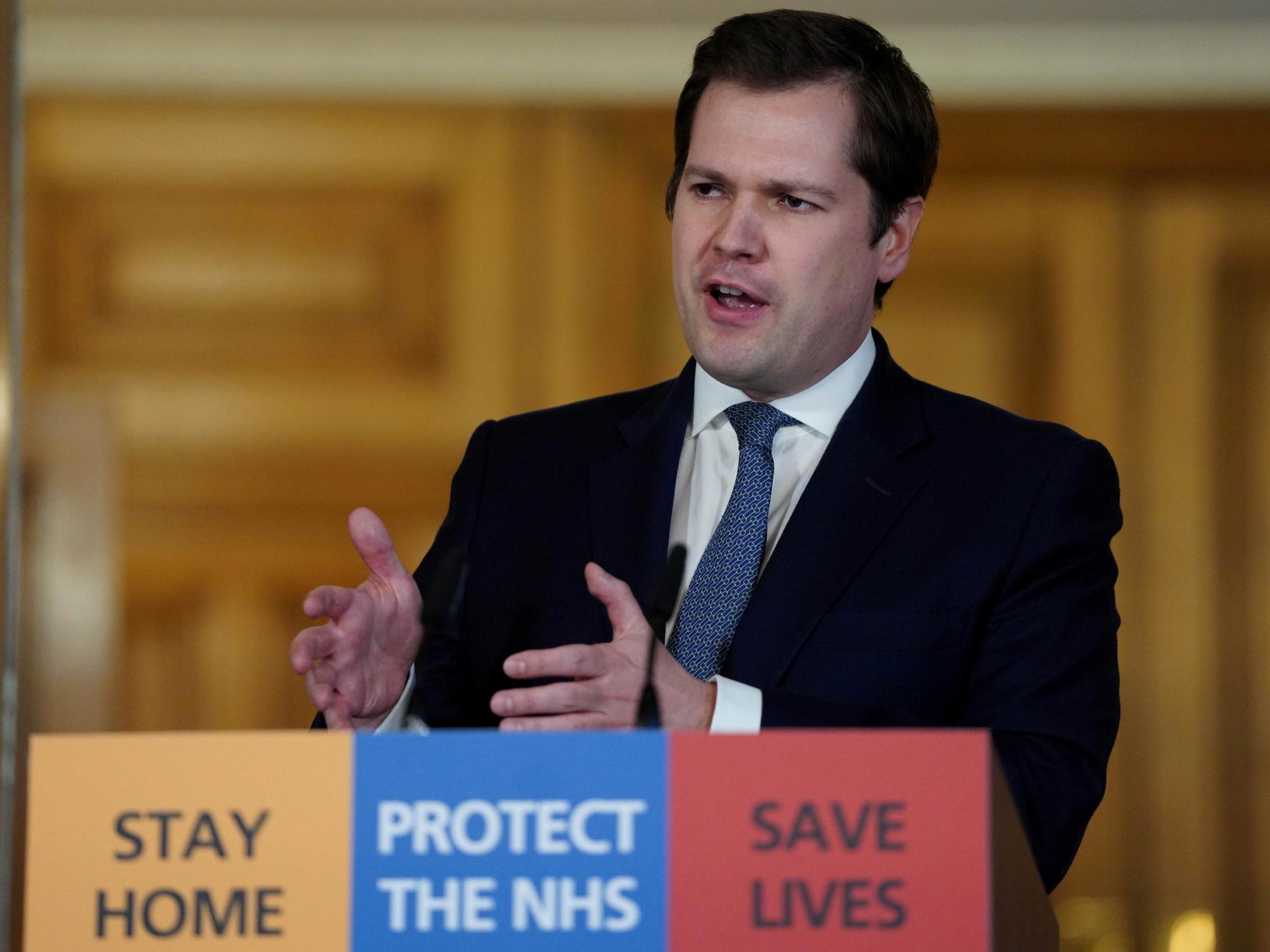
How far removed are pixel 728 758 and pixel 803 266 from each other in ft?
2.86

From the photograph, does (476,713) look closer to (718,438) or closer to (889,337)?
(718,438)

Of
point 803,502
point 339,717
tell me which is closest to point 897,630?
point 803,502

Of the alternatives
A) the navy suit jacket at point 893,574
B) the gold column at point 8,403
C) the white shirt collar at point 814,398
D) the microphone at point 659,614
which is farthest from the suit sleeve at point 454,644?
the gold column at point 8,403

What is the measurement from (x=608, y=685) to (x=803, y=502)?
50cm

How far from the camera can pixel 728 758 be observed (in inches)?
34.1

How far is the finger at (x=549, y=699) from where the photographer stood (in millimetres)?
1101

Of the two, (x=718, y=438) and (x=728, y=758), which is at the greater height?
(x=718, y=438)

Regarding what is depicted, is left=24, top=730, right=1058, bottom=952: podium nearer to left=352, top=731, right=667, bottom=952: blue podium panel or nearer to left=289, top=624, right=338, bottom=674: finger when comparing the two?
left=352, top=731, right=667, bottom=952: blue podium panel

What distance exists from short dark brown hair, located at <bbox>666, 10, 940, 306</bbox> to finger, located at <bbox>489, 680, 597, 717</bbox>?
2.61 ft

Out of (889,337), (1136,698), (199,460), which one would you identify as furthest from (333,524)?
(1136,698)

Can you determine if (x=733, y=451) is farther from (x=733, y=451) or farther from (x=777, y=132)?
(x=777, y=132)

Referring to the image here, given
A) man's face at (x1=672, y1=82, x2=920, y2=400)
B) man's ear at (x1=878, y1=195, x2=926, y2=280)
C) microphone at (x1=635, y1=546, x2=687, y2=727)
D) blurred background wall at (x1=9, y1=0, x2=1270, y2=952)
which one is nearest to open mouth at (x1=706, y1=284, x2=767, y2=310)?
man's face at (x1=672, y1=82, x2=920, y2=400)

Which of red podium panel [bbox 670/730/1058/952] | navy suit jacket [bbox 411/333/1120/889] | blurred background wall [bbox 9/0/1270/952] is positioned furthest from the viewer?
blurred background wall [bbox 9/0/1270/952]

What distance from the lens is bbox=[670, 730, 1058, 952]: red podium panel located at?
85 centimetres
